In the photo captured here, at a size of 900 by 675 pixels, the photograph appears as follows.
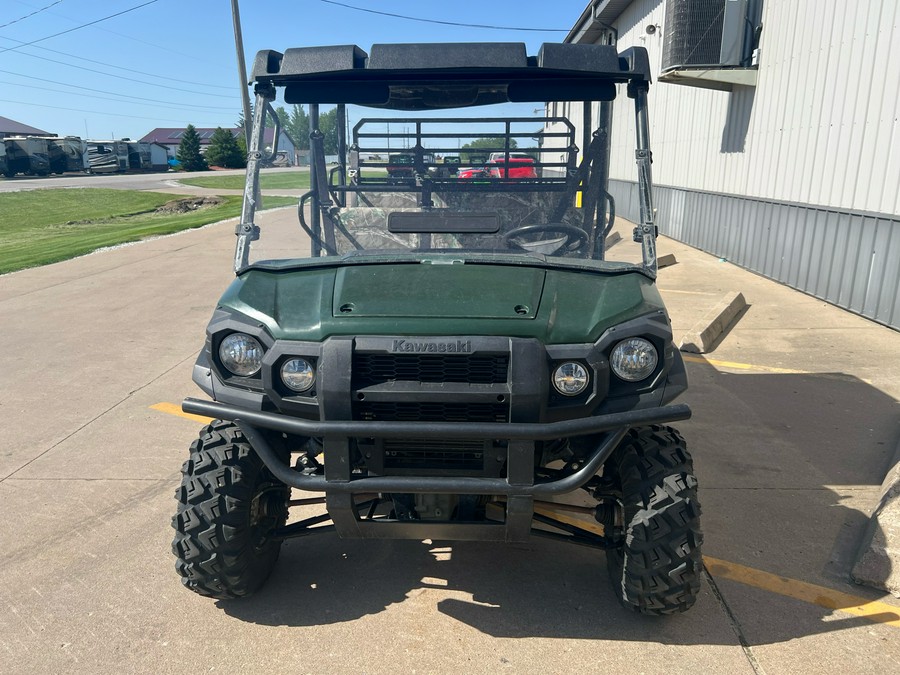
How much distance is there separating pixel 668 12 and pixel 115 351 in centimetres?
1029

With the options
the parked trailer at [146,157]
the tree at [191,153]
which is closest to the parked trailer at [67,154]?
the parked trailer at [146,157]

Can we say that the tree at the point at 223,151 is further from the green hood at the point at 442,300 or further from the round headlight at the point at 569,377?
the round headlight at the point at 569,377

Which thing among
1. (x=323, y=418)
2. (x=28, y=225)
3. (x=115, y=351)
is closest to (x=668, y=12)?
(x=115, y=351)

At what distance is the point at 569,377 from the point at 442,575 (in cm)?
130

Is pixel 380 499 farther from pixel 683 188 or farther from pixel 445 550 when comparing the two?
pixel 683 188

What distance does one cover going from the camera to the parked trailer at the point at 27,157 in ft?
158

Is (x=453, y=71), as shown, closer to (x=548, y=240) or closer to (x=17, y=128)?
(x=548, y=240)

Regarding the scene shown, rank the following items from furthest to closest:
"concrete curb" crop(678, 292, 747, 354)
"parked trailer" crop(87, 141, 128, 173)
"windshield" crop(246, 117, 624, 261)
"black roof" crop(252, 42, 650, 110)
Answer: "parked trailer" crop(87, 141, 128, 173) < "concrete curb" crop(678, 292, 747, 354) < "windshield" crop(246, 117, 624, 261) < "black roof" crop(252, 42, 650, 110)

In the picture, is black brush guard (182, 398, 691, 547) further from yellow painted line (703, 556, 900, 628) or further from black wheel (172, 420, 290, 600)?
yellow painted line (703, 556, 900, 628)

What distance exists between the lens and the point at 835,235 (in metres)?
9.02

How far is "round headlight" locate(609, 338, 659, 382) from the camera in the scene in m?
2.70

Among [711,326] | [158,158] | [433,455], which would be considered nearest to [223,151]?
[158,158]

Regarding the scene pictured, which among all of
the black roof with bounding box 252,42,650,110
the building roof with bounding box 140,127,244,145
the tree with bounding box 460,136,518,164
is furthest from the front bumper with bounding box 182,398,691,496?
the building roof with bounding box 140,127,244,145

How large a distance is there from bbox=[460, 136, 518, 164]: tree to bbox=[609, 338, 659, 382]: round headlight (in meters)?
1.88
